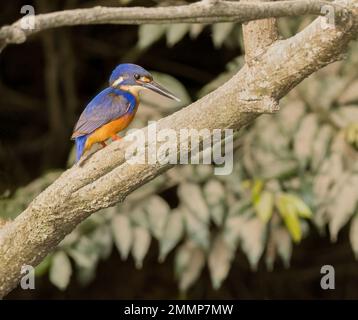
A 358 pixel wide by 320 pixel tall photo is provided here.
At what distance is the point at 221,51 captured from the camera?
151 inches

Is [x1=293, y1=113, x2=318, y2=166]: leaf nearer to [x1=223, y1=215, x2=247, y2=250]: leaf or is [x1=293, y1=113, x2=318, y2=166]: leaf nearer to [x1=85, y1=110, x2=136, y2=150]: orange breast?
[x1=223, y1=215, x2=247, y2=250]: leaf

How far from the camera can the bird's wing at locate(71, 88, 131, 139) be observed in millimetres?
1626

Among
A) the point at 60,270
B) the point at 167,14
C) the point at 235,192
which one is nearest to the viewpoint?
the point at 167,14

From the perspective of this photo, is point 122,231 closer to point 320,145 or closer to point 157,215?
point 157,215

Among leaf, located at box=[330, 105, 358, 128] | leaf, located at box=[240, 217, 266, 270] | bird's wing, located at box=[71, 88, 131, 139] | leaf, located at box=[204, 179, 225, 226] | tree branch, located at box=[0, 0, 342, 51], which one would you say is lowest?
tree branch, located at box=[0, 0, 342, 51]

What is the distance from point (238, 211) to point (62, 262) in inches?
22.0

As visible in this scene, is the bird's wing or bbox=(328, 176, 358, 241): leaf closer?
the bird's wing

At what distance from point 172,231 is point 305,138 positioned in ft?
1.61

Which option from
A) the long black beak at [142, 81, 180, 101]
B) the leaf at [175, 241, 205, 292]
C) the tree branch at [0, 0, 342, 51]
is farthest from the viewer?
the leaf at [175, 241, 205, 292]

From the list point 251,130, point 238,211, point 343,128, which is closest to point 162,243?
point 238,211

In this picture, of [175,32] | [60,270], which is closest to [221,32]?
[175,32]

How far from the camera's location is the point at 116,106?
5.38ft

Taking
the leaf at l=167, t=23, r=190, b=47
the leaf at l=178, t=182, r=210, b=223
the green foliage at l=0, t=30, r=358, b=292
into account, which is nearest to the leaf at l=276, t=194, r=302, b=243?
the green foliage at l=0, t=30, r=358, b=292

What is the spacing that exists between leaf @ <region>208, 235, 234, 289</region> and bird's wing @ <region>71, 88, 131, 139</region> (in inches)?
48.5
